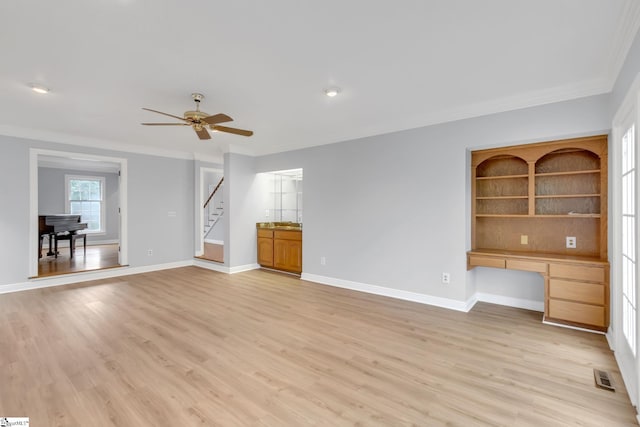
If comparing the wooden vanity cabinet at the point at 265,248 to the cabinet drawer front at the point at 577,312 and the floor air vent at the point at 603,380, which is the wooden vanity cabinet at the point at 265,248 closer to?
the cabinet drawer front at the point at 577,312

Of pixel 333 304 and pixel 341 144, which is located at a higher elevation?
pixel 341 144

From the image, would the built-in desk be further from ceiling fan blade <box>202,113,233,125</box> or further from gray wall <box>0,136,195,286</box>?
gray wall <box>0,136,195,286</box>

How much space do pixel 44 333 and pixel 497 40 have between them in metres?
5.10

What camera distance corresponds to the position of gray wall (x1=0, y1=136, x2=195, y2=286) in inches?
183

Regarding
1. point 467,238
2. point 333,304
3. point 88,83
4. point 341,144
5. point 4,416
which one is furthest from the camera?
point 341,144

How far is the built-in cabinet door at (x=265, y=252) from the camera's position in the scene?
6.18 m

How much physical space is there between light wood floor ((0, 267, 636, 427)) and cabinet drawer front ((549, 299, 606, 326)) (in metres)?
0.17

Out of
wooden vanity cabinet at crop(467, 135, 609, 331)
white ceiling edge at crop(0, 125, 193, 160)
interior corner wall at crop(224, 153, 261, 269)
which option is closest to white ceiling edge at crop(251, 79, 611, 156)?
wooden vanity cabinet at crop(467, 135, 609, 331)

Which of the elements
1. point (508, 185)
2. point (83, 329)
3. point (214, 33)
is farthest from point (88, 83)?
point (508, 185)

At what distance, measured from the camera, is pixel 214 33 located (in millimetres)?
2156

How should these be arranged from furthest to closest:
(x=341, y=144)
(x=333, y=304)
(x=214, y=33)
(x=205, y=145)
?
(x=205, y=145), (x=341, y=144), (x=333, y=304), (x=214, y=33)

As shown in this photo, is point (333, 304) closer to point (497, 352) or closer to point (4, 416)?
point (497, 352)

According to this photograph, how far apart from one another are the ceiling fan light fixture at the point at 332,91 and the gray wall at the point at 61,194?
7.70 meters

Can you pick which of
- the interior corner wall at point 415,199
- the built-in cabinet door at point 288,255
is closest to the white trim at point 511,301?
the interior corner wall at point 415,199
